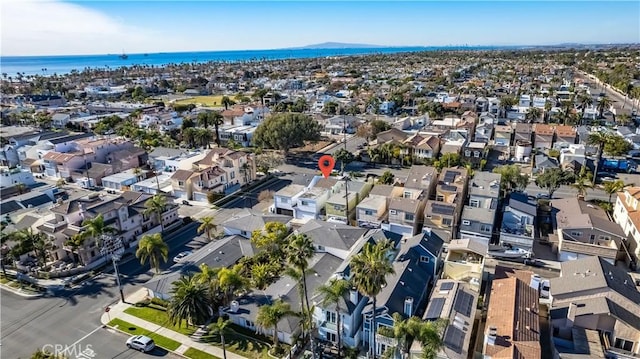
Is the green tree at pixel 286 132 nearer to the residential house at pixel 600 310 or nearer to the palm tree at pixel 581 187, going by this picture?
the palm tree at pixel 581 187

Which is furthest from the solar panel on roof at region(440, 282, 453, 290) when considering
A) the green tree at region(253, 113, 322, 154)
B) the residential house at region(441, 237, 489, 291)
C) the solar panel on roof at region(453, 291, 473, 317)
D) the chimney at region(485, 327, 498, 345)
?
the green tree at region(253, 113, 322, 154)

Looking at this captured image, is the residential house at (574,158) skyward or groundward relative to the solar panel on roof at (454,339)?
skyward

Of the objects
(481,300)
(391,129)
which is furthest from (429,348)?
(391,129)

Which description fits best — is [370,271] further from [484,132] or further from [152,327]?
[484,132]

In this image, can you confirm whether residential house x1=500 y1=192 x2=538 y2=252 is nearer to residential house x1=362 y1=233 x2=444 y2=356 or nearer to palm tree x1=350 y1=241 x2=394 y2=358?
residential house x1=362 y1=233 x2=444 y2=356

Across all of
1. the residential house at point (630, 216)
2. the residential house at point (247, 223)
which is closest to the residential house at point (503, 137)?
the residential house at point (630, 216)

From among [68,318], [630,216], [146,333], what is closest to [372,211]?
[146,333]
